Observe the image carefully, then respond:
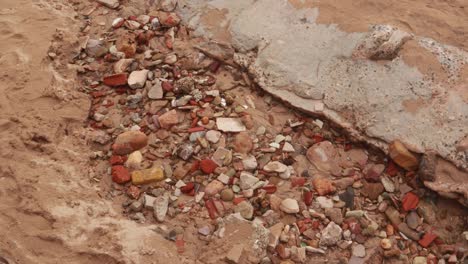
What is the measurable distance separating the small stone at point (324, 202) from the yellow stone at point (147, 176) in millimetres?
861

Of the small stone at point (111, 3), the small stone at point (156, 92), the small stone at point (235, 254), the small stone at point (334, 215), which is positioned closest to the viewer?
the small stone at point (235, 254)

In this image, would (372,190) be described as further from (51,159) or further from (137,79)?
(51,159)

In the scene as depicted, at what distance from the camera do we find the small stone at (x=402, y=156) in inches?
110

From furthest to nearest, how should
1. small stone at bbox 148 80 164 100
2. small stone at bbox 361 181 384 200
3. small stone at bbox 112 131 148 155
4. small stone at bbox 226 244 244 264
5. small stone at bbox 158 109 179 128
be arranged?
small stone at bbox 148 80 164 100 → small stone at bbox 158 109 179 128 → small stone at bbox 112 131 148 155 → small stone at bbox 361 181 384 200 → small stone at bbox 226 244 244 264

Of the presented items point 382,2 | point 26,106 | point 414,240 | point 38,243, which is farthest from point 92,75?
point 414,240

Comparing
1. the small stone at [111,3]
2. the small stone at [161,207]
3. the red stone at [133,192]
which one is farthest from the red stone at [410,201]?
the small stone at [111,3]

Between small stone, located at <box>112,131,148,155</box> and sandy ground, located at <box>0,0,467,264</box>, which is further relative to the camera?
small stone, located at <box>112,131,148,155</box>

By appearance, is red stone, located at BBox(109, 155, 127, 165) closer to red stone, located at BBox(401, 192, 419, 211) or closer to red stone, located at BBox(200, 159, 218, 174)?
red stone, located at BBox(200, 159, 218, 174)

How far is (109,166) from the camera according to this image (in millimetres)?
2891

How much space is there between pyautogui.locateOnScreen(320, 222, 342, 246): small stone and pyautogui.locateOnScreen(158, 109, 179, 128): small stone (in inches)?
42.2

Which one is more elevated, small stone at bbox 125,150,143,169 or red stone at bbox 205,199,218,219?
small stone at bbox 125,150,143,169

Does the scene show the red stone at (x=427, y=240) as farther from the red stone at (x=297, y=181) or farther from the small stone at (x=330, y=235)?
the red stone at (x=297, y=181)

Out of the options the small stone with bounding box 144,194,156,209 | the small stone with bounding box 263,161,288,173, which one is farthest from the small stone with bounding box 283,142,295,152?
the small stone with bounding box 144,194,156,209

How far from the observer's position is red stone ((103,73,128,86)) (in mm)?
3254
